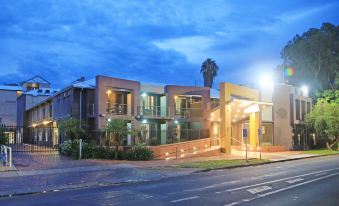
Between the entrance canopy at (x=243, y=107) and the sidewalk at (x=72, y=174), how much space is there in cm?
1490

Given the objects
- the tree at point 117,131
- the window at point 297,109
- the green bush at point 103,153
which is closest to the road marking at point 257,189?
the tree at point 117,131

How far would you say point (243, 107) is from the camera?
1580 inches

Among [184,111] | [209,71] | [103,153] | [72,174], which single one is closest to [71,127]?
[103,153]

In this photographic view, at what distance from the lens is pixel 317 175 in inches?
738

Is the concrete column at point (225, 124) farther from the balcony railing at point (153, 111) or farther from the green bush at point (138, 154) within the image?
the balcony railing at point (153, 111)

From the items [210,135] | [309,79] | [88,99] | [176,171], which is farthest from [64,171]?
[309,79]

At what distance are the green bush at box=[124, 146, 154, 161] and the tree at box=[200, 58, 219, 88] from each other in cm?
5698

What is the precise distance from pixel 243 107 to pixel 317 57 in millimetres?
25624

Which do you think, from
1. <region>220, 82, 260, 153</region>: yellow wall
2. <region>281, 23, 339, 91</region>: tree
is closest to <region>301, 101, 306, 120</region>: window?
<region>281, 23, 339, 91</region>: tree

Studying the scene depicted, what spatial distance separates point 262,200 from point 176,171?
31.1 ft

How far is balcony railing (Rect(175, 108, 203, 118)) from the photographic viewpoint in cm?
4381

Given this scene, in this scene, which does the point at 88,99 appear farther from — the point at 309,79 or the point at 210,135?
the point at 309,79

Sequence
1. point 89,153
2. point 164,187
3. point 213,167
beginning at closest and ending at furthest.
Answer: point 164,187
point 213,167
point 89,153

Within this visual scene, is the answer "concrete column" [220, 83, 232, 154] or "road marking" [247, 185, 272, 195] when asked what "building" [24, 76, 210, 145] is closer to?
"concrete column" [220, 83, 232, 154]
